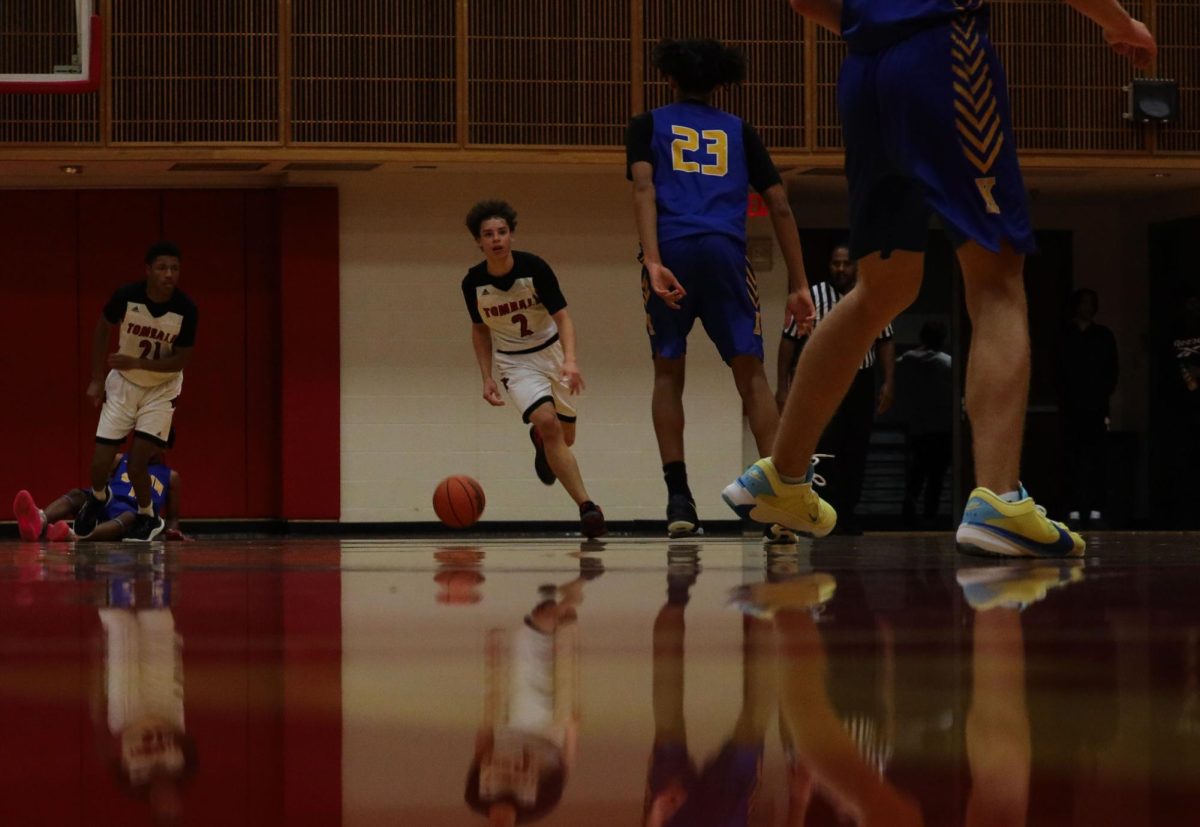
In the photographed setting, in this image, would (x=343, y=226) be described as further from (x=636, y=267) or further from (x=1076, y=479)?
(x=1076, y=479)

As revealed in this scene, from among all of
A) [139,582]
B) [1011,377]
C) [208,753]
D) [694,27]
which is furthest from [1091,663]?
[694,27]

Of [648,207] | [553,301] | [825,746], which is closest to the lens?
[825,746]

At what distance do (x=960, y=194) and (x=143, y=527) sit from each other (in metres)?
6.32

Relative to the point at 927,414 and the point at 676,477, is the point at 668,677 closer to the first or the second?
the point at 676,477

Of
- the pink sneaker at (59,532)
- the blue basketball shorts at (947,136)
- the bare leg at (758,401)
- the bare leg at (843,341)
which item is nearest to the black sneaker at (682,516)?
the bare leg at (758,401)

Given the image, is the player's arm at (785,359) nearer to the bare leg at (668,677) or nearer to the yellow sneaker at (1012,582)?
the yellow sneaker at (1012,582)

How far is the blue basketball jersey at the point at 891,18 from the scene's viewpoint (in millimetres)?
3299

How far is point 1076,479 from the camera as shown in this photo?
12672 millimetres

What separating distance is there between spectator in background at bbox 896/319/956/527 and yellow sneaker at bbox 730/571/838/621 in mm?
10317

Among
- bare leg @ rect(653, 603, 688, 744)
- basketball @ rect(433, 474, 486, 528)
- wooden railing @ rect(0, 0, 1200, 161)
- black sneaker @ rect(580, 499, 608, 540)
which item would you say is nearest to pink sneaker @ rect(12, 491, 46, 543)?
basketball @ rect(433, 474, 486, 528)

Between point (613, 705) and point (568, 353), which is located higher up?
point (568, 353)

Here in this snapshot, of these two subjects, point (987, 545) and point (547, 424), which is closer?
point (987, 545)

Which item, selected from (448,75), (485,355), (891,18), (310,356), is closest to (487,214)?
(485,355)

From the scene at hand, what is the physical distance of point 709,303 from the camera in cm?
568
